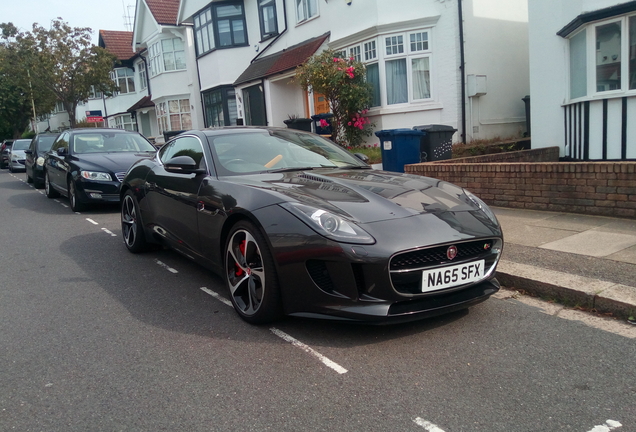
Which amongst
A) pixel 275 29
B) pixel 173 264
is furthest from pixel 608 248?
pixel 275 29

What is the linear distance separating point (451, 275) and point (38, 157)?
14.5 m

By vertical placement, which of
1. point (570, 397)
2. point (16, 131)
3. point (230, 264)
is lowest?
point (570, 397)

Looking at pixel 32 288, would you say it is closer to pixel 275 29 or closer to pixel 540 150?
pixel 540 150

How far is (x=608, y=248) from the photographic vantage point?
5.38m

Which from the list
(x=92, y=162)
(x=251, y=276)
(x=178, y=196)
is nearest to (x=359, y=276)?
(x=251, y=276)

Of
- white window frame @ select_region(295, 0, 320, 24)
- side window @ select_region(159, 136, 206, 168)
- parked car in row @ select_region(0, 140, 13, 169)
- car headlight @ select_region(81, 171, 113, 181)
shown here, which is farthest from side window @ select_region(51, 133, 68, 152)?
parked car in row @ select_region(0, 140, 13, 169)

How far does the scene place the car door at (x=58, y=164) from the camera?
35.1 ft

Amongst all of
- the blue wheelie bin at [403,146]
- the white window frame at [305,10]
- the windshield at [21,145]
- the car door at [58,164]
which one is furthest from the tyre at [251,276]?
the windshield at [21,145]

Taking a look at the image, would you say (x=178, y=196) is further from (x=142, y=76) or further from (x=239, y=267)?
(x=142, y=76)

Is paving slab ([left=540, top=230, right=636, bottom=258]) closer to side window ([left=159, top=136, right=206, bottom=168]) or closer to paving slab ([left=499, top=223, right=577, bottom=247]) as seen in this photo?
paving slab ([left=499, top=223, right=577, bottom=247])

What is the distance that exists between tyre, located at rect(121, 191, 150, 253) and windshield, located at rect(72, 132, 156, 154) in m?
4.14

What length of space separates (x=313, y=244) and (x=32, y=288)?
11.1 feet

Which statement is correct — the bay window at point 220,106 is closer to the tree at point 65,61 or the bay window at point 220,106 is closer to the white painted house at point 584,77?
the tree at point 65,61

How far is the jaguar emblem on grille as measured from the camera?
12.0 ft
